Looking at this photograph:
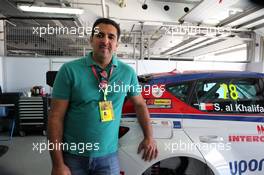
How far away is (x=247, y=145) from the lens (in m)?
1.97

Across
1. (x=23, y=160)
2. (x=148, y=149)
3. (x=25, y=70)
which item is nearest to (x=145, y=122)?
(x=148, y=149)

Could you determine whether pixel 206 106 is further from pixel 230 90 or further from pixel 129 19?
pixel 129 19

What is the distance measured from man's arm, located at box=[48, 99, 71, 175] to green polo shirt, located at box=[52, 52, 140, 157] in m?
0.04

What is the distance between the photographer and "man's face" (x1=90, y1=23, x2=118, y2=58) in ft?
4.68

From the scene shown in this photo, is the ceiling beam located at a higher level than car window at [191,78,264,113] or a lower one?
higher

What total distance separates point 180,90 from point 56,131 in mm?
1126

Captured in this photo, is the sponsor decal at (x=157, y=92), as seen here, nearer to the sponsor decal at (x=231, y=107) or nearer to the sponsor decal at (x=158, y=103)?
the sponsor decal at (x=158, y=103)

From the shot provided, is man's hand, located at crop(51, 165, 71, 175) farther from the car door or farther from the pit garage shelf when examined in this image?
the pit garage shelf

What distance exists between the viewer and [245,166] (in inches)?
77.5

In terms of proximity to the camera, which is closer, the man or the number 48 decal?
the man

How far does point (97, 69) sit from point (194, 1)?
18.8 ft

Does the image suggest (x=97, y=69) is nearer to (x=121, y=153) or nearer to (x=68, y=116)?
(x=68, y=116)

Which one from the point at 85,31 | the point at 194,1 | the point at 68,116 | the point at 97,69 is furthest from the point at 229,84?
the point at 194,1

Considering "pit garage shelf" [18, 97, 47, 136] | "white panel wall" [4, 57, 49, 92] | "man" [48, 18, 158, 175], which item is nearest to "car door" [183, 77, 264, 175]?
"man" [48, 18, 158, 175]
